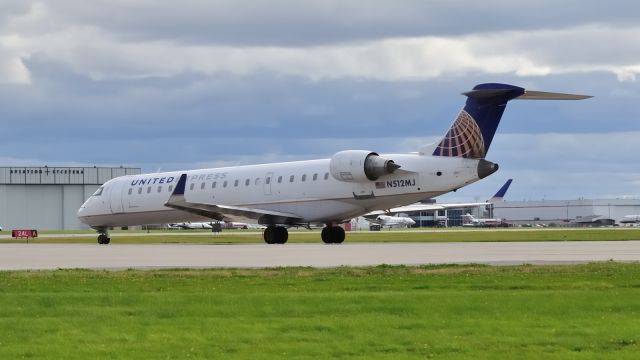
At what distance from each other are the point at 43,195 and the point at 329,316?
138 metres

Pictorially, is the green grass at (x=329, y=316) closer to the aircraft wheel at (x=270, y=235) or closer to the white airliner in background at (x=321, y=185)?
the white airliner in background at (x=321, y=185)

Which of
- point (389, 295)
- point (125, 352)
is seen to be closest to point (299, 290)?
point (389, 295)

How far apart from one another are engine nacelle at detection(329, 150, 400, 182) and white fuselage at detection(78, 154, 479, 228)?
1.22ft

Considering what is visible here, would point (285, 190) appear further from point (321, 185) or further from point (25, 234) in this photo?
point (25, 234)

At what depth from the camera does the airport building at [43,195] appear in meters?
147

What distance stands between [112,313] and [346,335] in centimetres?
427

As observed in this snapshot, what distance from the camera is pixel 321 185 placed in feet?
168

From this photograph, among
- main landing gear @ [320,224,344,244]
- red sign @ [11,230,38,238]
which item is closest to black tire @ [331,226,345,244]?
main landing gear @ [320,224,344,244]

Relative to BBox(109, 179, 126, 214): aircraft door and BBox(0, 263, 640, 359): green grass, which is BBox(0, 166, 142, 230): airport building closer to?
BBox(109, 179, 126, 214): aircraft door

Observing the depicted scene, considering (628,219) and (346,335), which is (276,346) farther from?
(628,219)

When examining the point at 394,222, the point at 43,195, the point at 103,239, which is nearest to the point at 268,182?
the point at 103,239

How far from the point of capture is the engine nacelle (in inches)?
1916

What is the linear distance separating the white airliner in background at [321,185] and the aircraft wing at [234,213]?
5 cm

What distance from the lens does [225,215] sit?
5272 cm
